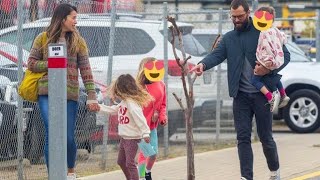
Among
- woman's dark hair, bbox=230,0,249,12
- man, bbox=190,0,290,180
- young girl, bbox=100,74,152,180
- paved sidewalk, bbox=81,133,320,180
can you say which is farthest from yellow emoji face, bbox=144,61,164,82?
paved sidewalk, bbox=81,133,320,180

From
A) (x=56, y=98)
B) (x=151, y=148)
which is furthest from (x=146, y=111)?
(x=56, y=98)

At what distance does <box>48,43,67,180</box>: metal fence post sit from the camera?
6.64 meters

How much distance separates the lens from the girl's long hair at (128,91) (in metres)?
9.20

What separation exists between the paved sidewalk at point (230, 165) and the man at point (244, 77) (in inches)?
61.8

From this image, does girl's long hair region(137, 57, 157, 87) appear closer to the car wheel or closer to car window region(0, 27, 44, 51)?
car window region(0, 27, 44, 51)

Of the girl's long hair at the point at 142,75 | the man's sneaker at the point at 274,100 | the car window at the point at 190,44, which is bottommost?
the man's sneaker at the point at 274,100

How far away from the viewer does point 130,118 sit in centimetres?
916

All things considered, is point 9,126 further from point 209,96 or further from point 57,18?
point 209,96

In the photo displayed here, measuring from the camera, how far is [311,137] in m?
16.0

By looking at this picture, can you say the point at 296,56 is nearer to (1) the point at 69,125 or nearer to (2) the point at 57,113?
(1) the point at 69,125

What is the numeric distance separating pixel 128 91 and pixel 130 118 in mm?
272

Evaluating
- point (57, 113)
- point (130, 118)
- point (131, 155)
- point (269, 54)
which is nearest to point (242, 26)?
point (269, 54)

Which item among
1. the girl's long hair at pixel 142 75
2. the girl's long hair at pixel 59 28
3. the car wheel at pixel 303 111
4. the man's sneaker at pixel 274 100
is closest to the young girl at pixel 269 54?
the man's sneaker at pixel 274 100

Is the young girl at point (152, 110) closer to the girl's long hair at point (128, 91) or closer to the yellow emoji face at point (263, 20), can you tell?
the girl's long hair at point (128, 91)
